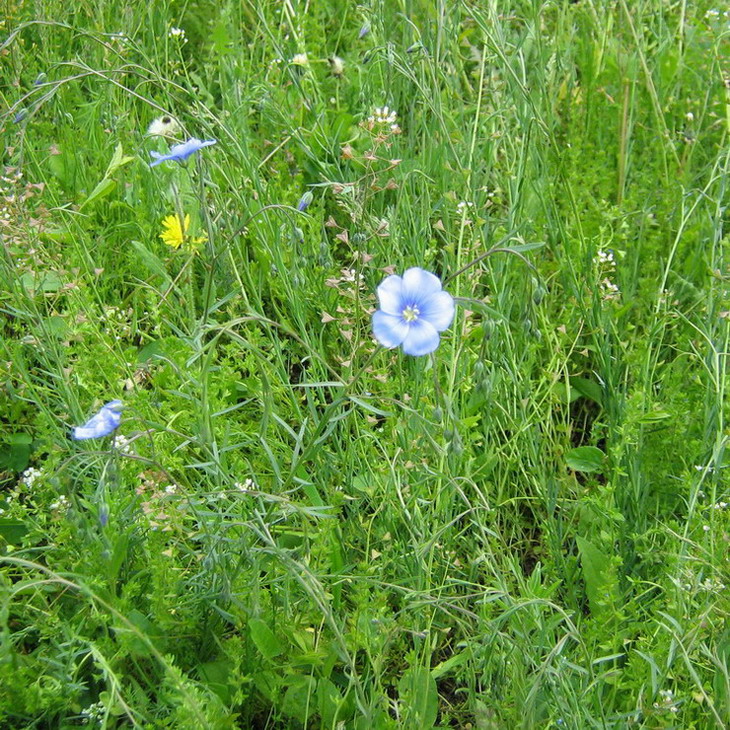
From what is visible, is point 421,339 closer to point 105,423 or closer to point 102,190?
point 105,423

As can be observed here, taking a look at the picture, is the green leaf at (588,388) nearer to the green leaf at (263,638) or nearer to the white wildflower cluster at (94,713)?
the green leaf at (263,638)

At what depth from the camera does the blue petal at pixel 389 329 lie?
1.45 m

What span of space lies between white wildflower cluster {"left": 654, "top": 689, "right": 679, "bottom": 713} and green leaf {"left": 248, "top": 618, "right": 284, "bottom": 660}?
688mm

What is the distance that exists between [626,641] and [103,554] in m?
0.99

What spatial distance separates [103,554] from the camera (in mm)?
1630

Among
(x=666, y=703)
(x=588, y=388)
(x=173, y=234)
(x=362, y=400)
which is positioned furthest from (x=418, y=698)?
(x=173, y=234)

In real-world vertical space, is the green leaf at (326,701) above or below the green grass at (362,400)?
below

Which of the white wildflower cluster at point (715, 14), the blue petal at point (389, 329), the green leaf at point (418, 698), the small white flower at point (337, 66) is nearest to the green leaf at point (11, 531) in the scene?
the green leaf at point (418, 698)

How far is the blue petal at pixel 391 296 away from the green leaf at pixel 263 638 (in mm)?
633

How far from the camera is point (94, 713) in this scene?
63.9 inches

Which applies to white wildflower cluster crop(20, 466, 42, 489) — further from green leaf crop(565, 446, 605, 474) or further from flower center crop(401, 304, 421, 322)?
green leaf crop(565, 446, 605, 474)

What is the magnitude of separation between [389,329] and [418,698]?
0.68 m

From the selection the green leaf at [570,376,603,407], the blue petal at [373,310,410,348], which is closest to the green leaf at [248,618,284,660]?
the blue petal at [373,310,410,348]

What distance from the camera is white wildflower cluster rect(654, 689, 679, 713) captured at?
5.23 feet
